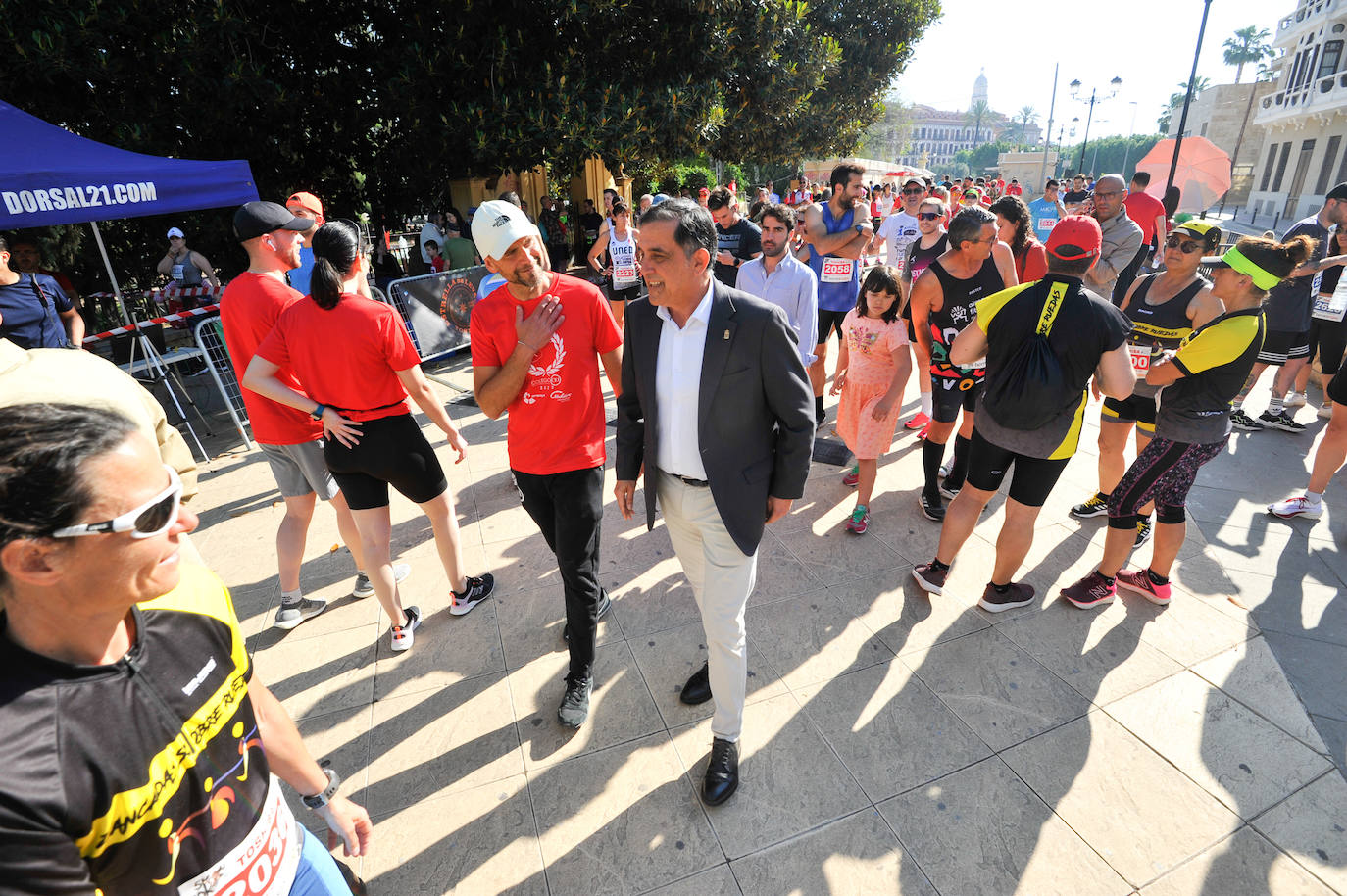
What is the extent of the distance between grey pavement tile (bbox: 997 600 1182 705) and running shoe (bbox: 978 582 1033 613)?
0.32ft

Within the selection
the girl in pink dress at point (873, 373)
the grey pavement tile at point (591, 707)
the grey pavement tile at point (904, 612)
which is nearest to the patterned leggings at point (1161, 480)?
the grey pavement tile at point (904, 612)

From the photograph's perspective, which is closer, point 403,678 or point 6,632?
point 6,632

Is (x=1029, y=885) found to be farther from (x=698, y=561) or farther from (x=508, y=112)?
(x=508, y=112)

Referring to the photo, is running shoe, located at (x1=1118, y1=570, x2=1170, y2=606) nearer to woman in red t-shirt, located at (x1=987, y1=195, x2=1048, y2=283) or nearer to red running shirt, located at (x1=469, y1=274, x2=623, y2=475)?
woman in red t-shirt, located at (x1=987, y1=195, x2=1048, y2=283)

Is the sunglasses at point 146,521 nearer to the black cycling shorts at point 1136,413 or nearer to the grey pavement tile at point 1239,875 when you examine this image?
the grey pavement tile at point 1239,875

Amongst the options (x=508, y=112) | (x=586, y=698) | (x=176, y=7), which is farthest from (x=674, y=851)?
(x=176, y=7)

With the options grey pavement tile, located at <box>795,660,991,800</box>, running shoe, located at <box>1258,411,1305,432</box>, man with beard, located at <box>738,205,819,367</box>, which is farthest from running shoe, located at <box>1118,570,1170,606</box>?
running shoe, located at <box>1258,411,1305,432</box>

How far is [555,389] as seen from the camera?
2682mm

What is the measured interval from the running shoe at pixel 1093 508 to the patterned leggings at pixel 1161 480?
994mm

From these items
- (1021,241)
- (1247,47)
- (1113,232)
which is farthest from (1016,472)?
(1247,47)

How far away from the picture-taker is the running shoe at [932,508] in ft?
14.7

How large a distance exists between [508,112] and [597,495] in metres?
8.38

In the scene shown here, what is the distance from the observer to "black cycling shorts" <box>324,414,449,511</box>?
2963 mm

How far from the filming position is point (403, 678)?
3.20 meters
